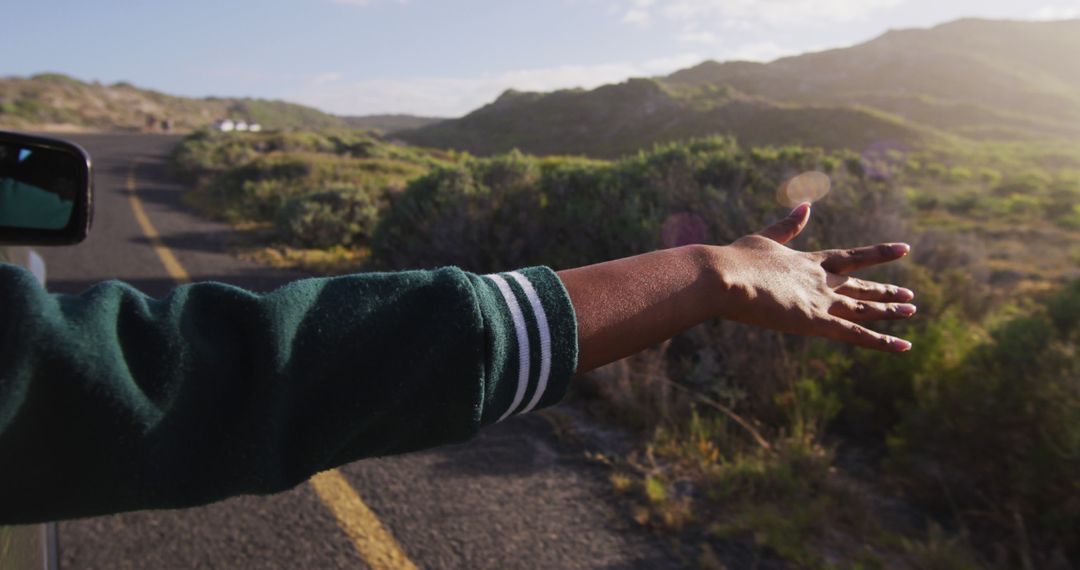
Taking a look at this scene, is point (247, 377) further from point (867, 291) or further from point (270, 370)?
point (867, 291)

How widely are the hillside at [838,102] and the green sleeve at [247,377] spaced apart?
44813 millimetres

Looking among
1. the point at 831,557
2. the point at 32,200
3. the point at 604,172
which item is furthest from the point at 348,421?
the point at 604,172

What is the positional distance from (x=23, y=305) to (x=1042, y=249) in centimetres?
1481

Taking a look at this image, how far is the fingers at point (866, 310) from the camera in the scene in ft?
5.07

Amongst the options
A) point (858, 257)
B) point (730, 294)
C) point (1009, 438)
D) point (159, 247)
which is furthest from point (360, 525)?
point (159, 247)

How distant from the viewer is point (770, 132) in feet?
155

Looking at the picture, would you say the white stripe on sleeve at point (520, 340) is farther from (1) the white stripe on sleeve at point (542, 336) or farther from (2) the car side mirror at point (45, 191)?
(2) the car side mirror at point (45, 191)

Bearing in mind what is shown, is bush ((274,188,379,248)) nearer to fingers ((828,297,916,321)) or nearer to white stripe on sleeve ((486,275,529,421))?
fingers ((828,297,916,321))

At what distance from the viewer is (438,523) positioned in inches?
124

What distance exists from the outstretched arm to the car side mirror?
1.42m

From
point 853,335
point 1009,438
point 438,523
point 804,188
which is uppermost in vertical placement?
point 853,335

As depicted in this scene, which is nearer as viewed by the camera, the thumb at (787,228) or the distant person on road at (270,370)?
the distant person on road at (270,370)

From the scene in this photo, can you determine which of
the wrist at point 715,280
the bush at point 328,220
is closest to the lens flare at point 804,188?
the wrist at point 715,280

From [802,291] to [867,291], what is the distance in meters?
0.27
